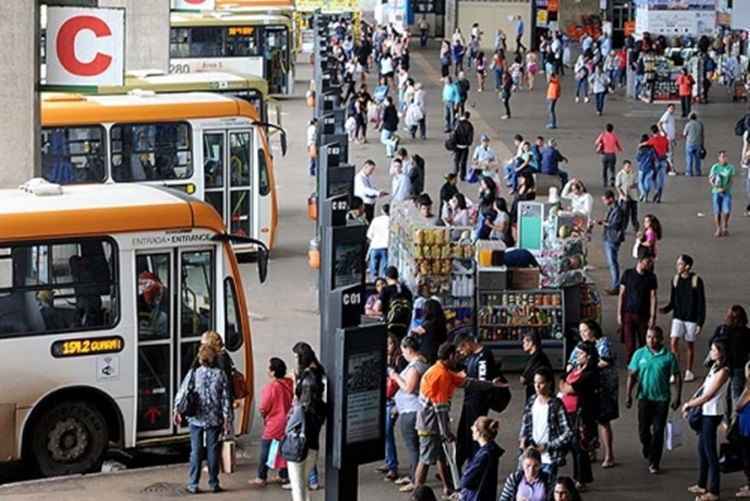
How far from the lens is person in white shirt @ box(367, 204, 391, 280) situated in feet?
89.9

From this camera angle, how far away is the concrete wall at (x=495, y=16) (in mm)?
83625

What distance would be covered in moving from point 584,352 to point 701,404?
1329 millimetres

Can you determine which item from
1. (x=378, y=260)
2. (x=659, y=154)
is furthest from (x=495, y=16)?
(x=378, y=260)

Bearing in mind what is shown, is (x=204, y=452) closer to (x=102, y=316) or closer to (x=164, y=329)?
(x=164, y=329)

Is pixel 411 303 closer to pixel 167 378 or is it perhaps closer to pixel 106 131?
pixel 167 378

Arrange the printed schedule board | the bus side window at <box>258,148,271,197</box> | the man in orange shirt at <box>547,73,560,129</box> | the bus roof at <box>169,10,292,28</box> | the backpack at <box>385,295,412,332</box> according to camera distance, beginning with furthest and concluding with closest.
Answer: the bus roof at <box>169,10,292,28</box>
the man in orange shirt at <box>547,73,560,129</box>
the bus side window at <box>258,148,271,197</box>
the backpack at <box>385,295,412,332</box>
the printed schedule board

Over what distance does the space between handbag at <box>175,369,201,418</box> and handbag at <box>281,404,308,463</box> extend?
1337mm

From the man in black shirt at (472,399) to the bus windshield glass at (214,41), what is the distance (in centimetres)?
3752

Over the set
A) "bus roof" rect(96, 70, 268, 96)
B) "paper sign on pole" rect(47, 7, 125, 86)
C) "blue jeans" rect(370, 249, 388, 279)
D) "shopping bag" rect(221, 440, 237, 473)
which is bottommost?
"shopping bag" rect(221, 440, 237, 473)

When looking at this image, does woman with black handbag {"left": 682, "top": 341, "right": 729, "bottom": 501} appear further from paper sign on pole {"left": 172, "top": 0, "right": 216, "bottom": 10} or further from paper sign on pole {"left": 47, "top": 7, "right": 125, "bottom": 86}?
paper sign on pole {"left": 172, "top": 0, "right": 216, "bottom": 10}

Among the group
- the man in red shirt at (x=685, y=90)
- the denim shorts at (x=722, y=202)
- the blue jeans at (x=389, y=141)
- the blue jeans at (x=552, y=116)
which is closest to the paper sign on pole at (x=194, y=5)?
the blue jeans at (x=389, y=141)

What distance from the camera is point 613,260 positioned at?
27.9 m

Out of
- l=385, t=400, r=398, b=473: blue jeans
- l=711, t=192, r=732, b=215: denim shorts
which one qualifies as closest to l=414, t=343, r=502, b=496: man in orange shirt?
l=385, t=400, r=398, b=473: blue jeans

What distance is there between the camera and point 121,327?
18984 millimetres
